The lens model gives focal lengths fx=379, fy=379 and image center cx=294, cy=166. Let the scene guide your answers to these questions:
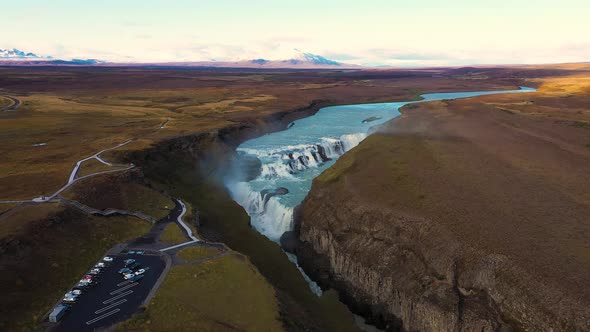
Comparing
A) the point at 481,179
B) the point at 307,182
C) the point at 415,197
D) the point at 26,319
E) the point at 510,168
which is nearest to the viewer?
the point at 26,319

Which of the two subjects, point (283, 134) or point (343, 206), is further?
point (283, 134)

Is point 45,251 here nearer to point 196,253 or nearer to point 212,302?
point 196,253

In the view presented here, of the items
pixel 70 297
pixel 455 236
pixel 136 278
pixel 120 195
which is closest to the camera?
pixel 70 297

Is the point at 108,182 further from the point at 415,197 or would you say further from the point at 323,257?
the point at 415,197

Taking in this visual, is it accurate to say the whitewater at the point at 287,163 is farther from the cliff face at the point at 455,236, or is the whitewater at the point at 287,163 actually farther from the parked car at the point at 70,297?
the parked car at the point at 70,297

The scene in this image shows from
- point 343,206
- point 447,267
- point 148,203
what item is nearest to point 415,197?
point 343,206

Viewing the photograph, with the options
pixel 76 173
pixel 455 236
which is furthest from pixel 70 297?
pixel 455 236

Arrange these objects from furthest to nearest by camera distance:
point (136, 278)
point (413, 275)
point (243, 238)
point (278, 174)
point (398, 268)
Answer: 1. point (278, 174)
2. point (243, 238)
3. point (398, 268)
4. point (136, 278)
5. point (413, 275)
